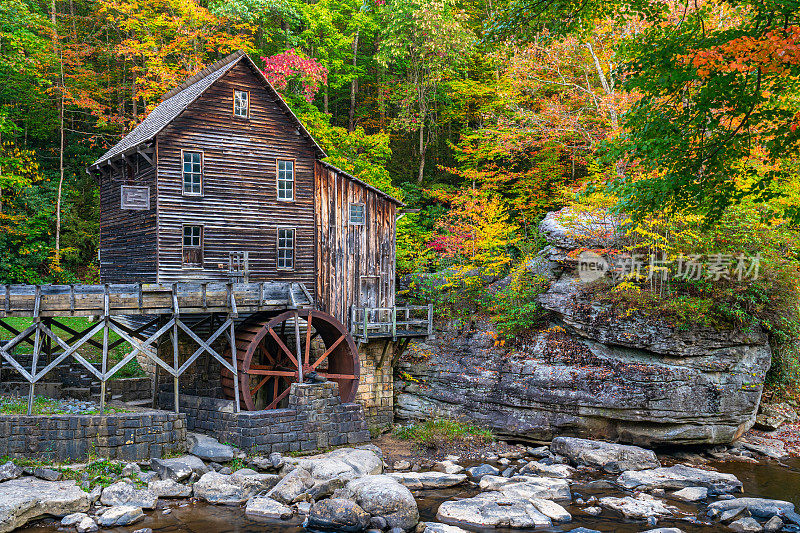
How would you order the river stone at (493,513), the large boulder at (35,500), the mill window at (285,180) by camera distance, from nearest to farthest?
the large boulder at (35,500) < the river stone at (493,513) < the mill window at (285,180)

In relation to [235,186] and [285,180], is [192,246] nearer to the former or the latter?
[235,186]

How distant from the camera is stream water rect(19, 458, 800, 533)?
9.66 m

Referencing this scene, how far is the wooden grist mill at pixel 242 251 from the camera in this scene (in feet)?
48.3

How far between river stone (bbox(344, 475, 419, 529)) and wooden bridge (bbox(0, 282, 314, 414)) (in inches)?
181

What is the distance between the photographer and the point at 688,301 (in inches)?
602

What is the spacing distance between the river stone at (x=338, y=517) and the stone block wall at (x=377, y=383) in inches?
289

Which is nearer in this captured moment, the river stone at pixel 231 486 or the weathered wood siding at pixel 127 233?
the river stone at pixel 231 486

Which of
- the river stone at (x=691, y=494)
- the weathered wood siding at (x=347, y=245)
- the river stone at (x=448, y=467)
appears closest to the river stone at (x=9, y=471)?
the weathered wood siding at (x=347, y=245)

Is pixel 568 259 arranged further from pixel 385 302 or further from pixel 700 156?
pixel 700 156

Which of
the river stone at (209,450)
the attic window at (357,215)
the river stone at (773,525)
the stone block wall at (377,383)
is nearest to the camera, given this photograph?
the river stone at (773,525)

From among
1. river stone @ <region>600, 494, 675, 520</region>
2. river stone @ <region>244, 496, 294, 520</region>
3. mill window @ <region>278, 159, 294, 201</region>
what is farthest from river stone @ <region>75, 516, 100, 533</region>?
mill window @ <region>278, 159, 294, 201</region>

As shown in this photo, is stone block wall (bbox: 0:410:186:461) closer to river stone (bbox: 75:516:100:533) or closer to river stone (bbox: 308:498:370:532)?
river stone (bbox: 75:516:100:533)

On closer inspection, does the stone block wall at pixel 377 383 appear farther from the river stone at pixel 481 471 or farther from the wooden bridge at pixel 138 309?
the river stone at pixel 481 471

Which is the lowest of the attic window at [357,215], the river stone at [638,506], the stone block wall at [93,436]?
the river stone at [638,506]
